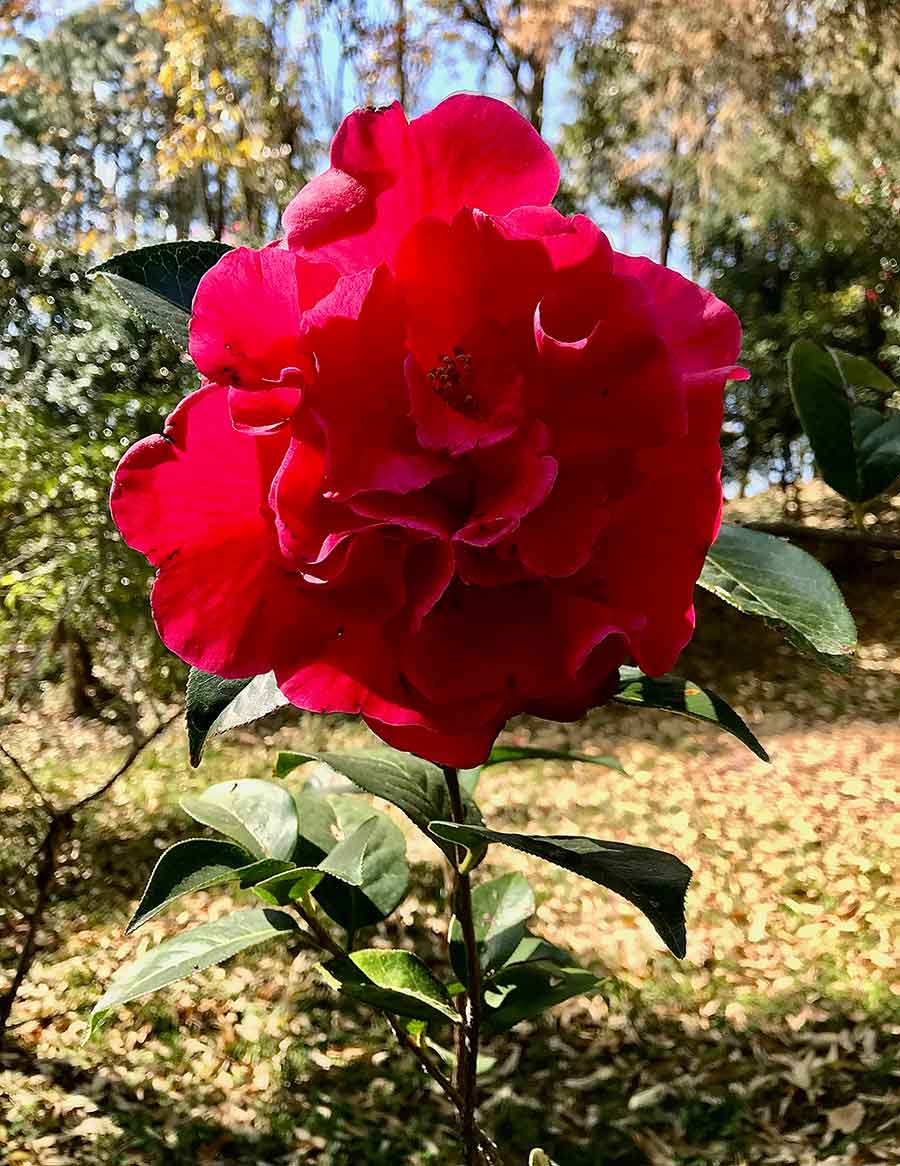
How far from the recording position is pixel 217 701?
0.47m

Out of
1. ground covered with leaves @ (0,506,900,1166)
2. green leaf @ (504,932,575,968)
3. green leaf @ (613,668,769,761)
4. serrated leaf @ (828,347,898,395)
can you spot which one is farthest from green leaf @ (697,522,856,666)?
ground covered with leaves @ (0,506,900,1166)

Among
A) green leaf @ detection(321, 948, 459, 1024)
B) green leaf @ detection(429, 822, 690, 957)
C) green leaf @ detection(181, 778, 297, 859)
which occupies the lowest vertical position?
green leaf @ detection(321, 948, 459, 1024)

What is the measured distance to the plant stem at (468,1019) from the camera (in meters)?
0.66

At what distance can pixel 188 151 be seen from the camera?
4871mm

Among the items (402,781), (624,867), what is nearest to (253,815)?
(402,781)

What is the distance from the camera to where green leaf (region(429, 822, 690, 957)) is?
16.9 inches

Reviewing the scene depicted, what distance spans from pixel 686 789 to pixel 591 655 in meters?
2.87

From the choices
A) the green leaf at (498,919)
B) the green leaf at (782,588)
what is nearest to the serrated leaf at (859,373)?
the green leaf at (782,588)

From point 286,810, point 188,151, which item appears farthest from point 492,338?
point 188,151

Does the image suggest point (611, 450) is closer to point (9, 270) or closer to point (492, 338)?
point (492, 338)

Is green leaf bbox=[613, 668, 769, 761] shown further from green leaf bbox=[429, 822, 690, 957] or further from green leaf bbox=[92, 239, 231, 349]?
green leaf bbox=[92, 239, 231, 349]

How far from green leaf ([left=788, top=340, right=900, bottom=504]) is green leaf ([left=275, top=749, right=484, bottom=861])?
351 mm

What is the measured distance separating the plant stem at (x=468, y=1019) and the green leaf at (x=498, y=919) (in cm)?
7

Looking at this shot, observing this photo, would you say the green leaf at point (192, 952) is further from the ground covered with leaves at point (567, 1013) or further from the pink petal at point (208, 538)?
the ground covered with leaves at point (567, 1013)
